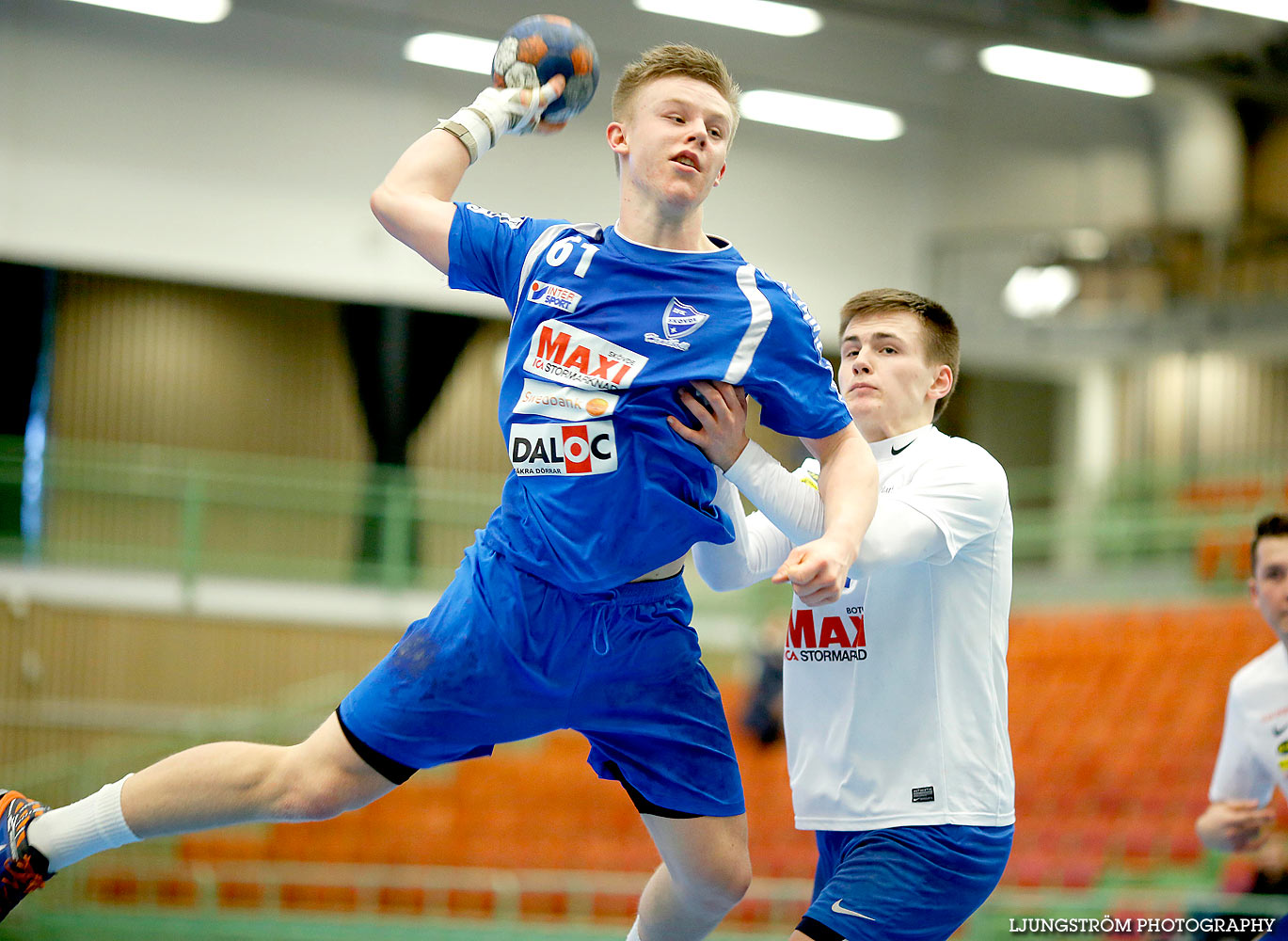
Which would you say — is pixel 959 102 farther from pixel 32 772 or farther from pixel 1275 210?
pixel 32 772

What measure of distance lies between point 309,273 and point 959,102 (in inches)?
339

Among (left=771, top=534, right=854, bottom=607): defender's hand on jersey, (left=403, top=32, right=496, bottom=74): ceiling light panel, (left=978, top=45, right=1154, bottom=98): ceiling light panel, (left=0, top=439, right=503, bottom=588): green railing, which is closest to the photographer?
(left=771, top=534, right=854, bottom=607): defender's hand on jersey

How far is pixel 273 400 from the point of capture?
1575 centimetres

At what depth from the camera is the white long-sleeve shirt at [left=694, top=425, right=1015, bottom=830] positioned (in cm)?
313

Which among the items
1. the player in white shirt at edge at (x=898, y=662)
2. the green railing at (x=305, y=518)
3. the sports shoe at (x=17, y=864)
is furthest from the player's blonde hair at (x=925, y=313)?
the green railing at (x=305, y=518)

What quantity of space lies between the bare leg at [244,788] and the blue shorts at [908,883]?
1.05 metres

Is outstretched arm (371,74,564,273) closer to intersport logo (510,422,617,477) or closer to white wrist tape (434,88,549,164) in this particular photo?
white wrist tape (434,88,549,164)

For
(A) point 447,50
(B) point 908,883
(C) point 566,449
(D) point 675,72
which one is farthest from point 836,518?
(A) point 447,50

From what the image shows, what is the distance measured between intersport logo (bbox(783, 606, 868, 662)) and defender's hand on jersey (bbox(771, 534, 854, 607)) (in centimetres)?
56

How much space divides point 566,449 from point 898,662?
0.97m

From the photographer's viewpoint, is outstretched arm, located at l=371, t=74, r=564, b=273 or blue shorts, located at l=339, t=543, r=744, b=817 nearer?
blue shorts, located at l=339, t=543, r=744, b=817

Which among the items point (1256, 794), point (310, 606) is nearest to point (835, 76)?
point (310, 606)

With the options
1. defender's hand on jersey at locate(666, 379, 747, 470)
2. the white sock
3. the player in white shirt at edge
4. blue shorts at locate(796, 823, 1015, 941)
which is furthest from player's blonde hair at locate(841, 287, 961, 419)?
the white sock

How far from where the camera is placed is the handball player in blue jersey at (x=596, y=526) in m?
3.02
